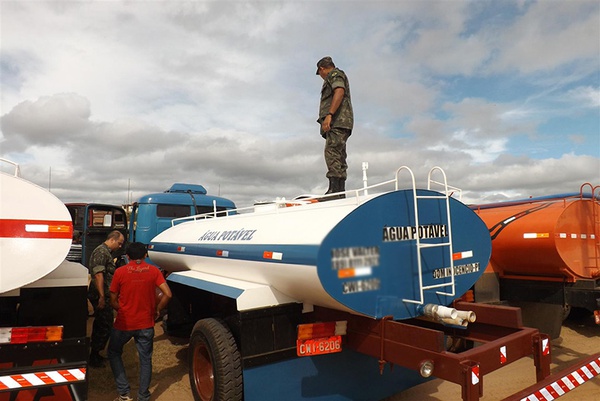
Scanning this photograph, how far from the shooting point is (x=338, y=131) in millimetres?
5793

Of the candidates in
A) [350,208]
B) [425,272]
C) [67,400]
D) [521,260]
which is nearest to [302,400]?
[425,272]

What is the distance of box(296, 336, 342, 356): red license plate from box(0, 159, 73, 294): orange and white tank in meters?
2.20

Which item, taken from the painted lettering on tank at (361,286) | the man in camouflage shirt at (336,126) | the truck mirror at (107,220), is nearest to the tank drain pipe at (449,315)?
the painted lettering on tank at (361,286)

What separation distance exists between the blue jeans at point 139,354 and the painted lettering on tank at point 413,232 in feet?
10.0

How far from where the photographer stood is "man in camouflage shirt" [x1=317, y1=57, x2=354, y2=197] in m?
5.70

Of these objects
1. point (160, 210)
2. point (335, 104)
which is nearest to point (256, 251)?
point (335, 104)

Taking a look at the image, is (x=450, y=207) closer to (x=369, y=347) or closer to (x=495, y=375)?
(x=369, y=347)

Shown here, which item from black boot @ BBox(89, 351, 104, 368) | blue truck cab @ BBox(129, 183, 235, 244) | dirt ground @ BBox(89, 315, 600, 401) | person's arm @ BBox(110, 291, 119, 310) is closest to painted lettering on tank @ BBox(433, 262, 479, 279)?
dirt ground @ BBox(89, 315, 600, 401)

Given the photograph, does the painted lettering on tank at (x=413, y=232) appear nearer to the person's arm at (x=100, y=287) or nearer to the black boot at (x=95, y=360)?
the person's arm at (x=100, y=287)

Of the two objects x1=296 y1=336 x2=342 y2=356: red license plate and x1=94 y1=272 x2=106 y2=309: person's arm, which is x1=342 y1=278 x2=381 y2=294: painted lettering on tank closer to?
x1=296 y1=336 x2=342 y2=356: red license plate

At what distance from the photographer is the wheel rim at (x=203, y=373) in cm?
459

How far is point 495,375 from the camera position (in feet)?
19.4

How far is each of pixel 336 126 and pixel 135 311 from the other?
136 inches

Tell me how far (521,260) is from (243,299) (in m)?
4.89
